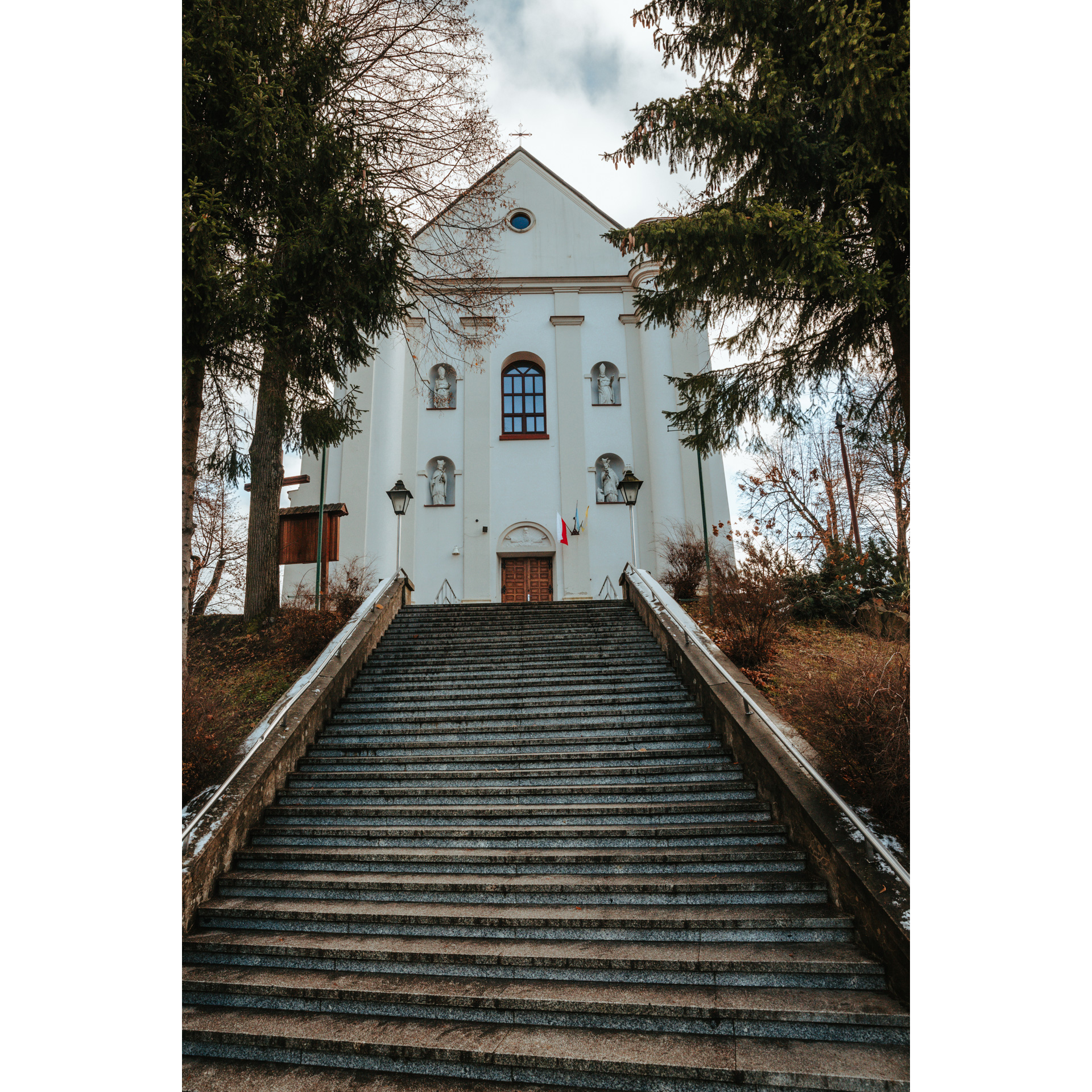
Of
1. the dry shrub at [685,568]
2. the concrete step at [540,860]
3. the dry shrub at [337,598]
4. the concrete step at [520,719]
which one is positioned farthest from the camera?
the dry shrub at [685,568]

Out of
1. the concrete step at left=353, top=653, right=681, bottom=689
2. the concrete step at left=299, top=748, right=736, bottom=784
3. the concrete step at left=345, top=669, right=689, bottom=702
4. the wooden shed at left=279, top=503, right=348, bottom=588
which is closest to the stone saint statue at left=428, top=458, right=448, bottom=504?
the wooden shed at left=279, top=503, right=348, bottom=588

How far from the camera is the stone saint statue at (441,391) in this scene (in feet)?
64.1

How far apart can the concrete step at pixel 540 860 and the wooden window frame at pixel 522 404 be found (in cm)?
1457

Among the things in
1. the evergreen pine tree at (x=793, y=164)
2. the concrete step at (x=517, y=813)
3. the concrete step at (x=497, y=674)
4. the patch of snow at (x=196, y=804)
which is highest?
the evergreen pine tree at (x=793, y=164)

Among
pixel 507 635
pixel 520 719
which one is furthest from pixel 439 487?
pixel 520 719

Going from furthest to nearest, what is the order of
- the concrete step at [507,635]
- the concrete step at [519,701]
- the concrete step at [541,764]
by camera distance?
the concrete step at [507,635] < the concrete step at [519,701] < the concrete step at [541,764]

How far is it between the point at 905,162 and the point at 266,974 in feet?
26.9

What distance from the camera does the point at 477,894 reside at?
5.17 m

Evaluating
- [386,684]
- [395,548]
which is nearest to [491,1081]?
[386,684]

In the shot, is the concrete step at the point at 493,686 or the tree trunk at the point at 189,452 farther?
the concrete step at the point at 493,686

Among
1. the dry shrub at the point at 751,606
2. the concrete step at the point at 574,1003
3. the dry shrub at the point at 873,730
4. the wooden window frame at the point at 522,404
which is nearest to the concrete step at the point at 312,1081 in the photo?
the concrete step at the point at 574,1003

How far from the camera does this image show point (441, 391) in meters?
19.8

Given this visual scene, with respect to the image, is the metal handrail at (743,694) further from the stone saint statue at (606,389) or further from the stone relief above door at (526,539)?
the stone saint statue at (606,389)

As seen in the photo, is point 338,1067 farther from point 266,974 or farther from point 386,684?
point 386,684
